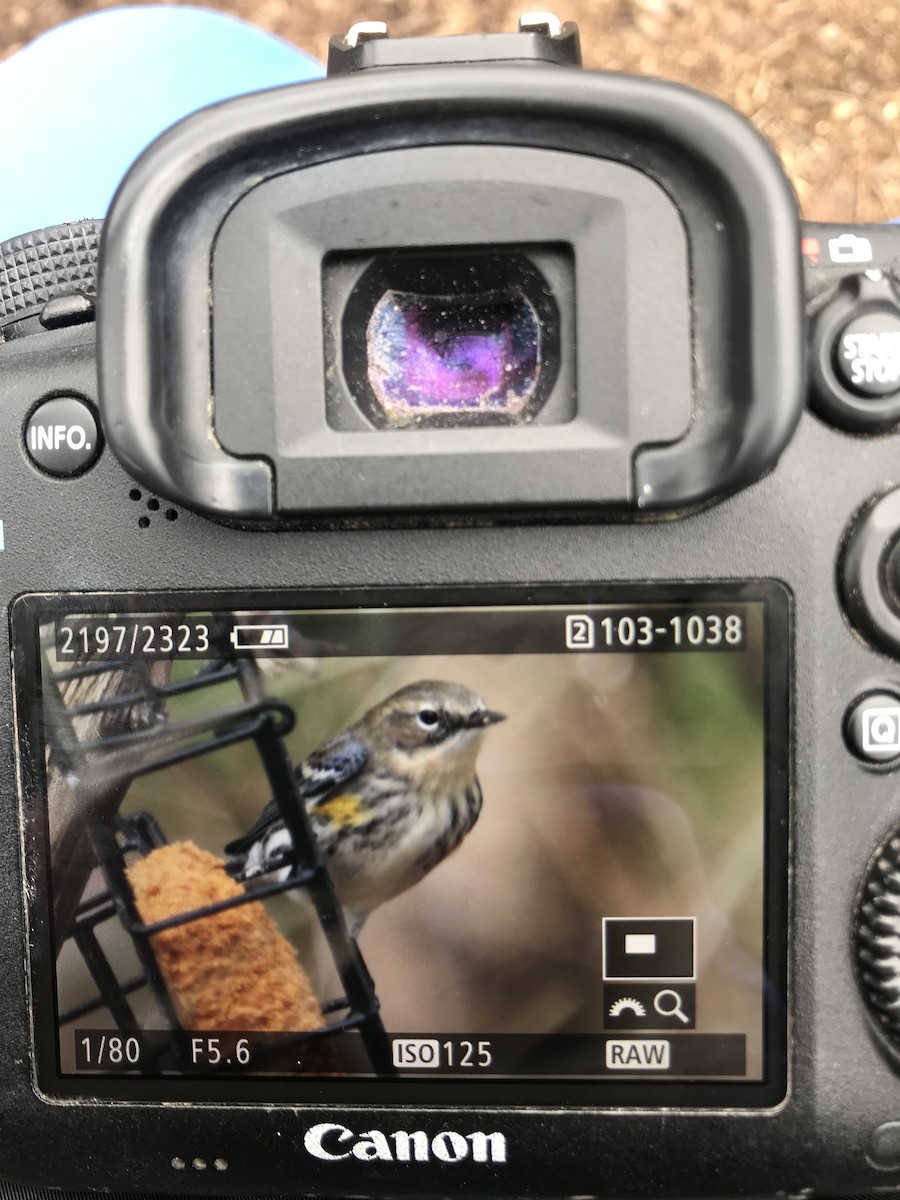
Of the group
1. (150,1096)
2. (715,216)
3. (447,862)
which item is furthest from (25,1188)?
(715,216)

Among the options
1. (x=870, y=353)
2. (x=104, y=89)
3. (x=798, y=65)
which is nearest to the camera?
(x=870, y=353)

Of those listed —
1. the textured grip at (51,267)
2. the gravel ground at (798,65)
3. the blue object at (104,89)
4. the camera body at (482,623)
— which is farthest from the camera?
the gravel ground at (798,65)

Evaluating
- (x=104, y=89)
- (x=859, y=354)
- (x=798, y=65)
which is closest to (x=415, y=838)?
(x=859, y=354)

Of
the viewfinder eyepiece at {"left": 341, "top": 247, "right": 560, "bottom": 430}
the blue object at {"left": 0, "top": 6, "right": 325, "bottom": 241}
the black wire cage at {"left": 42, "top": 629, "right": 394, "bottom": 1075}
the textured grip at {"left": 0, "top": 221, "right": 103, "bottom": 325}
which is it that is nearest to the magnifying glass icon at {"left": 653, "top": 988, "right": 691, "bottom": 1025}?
the black wire cage at {"left": 42, "top": 629, "right": 394, "bottom": 1075}

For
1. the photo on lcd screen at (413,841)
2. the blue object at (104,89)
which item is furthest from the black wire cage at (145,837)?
the blue object at (104,89)

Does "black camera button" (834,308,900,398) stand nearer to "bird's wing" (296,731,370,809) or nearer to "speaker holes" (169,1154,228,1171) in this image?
"bird's wing" (296,731,370,809)

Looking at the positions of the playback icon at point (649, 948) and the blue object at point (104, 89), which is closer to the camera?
the playback icon at point (649, 948)

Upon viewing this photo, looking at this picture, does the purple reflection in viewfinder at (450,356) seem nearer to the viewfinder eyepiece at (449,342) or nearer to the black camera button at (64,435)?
the viewfinder eyepiece at (449,342)

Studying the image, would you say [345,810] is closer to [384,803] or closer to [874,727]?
[384,803]

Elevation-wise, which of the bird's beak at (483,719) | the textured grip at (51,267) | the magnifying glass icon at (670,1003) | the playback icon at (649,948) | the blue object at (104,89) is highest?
the blue object at (104,89)
